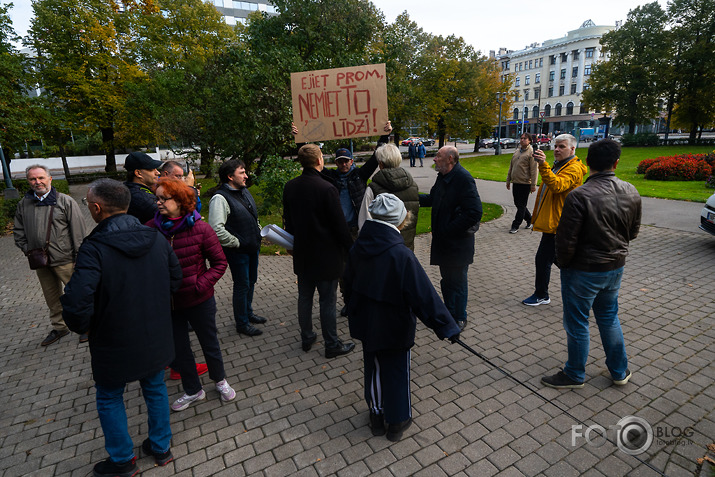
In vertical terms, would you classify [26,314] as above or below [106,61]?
below

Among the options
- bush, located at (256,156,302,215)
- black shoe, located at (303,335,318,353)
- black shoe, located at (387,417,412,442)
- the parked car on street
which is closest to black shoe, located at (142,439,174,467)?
black shoe, located at (387,417,412,442)

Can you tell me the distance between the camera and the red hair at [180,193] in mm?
3209

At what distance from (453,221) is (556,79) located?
286ft

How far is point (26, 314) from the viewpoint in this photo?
6.29 m

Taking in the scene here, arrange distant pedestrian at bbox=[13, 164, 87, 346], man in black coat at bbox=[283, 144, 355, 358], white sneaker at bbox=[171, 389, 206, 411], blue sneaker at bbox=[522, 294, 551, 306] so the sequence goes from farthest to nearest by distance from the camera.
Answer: blue sneaker at bbox=[522, 294, 551, 306]
distant pedestrian at bbox=[13, 164, 87, 346]
man in black coat at bbox=[283, 144, 355, 358]
white sneaker at bbox=[171, 389, 206, 411]

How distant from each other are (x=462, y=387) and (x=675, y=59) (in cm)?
5084

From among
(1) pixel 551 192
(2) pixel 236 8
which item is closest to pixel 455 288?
(1) pixel 551 192

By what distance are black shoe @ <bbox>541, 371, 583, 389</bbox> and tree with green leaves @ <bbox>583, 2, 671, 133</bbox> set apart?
160ft

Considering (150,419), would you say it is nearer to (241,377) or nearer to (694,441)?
(241,377)

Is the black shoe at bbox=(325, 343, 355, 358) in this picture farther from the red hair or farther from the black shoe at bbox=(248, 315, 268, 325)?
the red hair

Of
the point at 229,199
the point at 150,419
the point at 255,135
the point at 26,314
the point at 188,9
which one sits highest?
the point at 188,9

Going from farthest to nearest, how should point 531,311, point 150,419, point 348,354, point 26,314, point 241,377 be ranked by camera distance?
point 26,314 → point 531,311 → point 348,354 → point 241,377 → point 150,419

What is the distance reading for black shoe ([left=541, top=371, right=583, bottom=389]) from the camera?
148 inches

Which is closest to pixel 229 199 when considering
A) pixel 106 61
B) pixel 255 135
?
pixel 255 135
